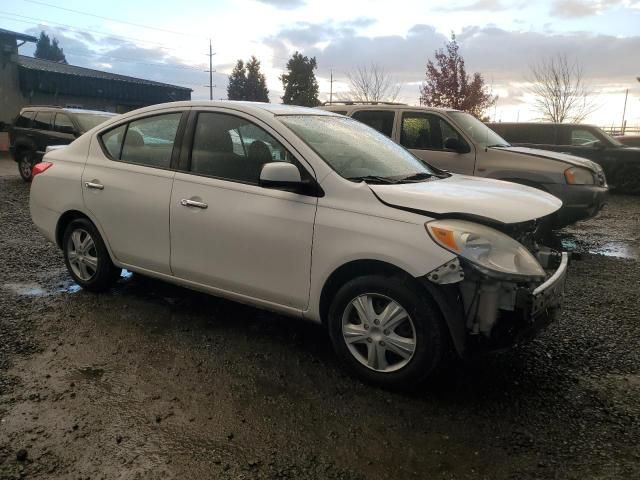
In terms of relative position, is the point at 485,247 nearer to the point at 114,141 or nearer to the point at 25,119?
the point at 114,141

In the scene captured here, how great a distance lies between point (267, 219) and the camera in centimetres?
352

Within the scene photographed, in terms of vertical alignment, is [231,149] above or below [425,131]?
below

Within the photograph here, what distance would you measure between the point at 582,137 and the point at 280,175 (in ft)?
37.8

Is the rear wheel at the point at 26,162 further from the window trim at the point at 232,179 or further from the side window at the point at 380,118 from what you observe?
the window trim at the point at 232,179

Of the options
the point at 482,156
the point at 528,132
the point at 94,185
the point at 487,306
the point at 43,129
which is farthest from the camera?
the point at 528,132

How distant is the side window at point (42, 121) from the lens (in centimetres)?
1251

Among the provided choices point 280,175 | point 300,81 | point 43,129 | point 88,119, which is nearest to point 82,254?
point 280,175

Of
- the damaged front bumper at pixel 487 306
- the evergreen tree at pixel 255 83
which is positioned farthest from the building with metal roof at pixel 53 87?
the evergreen tree at pixel 255 83

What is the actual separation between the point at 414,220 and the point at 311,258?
0.70 metres

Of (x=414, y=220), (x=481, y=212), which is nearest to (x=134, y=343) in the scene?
(x=414, y=220)

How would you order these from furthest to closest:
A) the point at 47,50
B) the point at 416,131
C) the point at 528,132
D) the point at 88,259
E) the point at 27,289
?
the point at 47,50, the point at 528,132, the point at 416,131, the point at 27,289, the point at 88,259

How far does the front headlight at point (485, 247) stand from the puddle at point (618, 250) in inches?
181

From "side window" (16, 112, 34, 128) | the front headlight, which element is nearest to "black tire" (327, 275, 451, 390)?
the front headlight

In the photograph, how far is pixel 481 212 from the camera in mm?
3051
